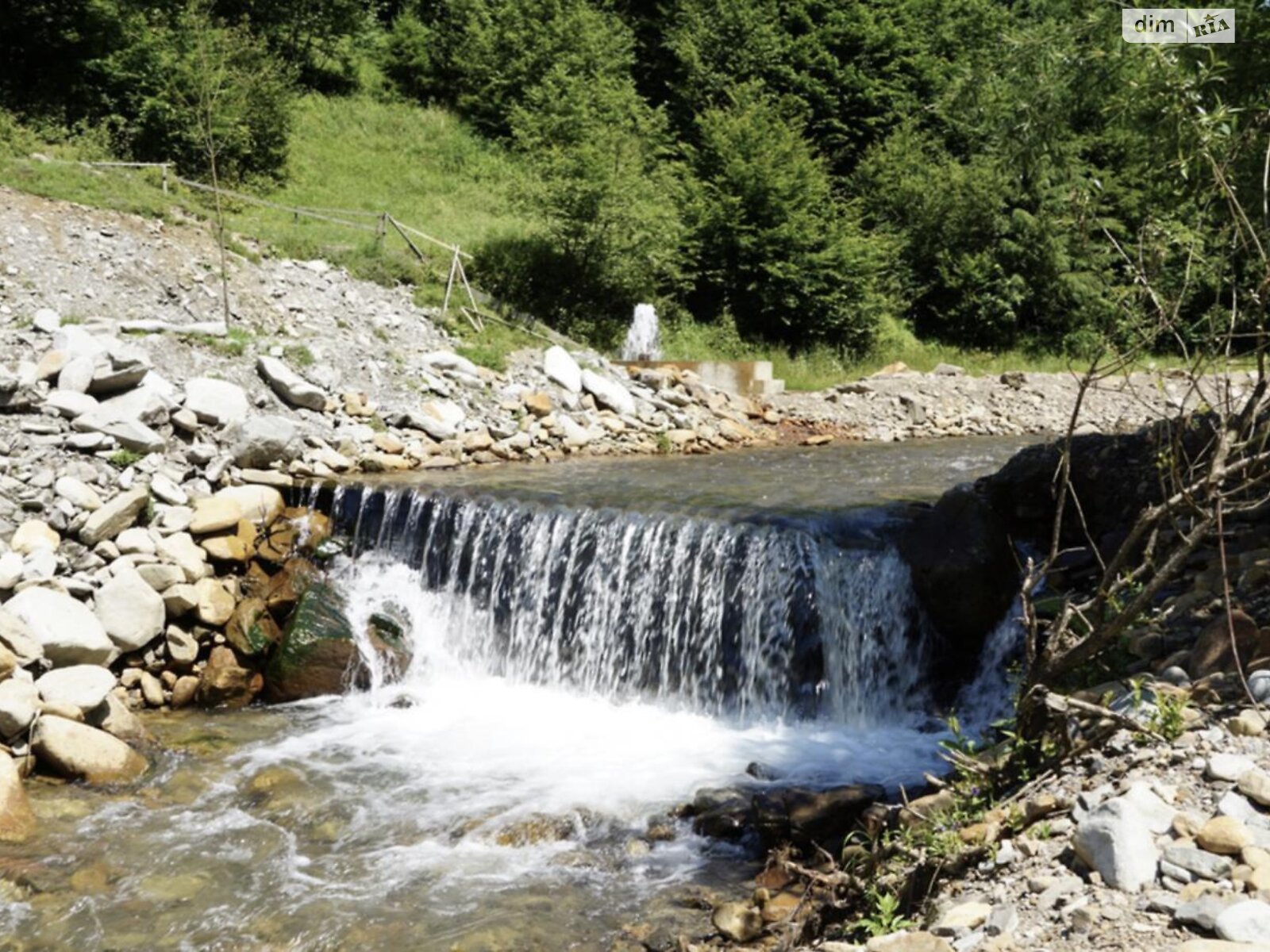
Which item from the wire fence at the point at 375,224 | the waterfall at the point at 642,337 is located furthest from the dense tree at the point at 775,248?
the wire fence at the point at 375,224

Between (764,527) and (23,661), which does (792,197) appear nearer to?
(764,527)

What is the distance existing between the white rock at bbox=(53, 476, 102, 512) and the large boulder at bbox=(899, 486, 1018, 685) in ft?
21.4

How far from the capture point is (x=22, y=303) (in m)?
11.4

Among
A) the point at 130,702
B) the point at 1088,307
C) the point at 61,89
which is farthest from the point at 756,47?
the point at 130,702

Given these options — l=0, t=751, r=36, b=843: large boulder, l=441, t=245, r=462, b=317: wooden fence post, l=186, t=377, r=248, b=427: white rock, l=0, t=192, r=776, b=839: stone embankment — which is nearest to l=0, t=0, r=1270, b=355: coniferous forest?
l=441, t=245, r=462, b=317: wooden fence post

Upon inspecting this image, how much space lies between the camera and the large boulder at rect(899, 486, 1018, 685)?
7129 millimetres

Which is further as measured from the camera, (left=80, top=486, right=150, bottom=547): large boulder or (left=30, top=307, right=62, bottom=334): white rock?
(left=30, top=307, right=62, bottom=334): white rock

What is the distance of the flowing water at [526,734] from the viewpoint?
4.76 meters

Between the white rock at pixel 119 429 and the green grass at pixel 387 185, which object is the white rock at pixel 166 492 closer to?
the white rock at pixel 119 429

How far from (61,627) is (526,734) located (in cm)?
326

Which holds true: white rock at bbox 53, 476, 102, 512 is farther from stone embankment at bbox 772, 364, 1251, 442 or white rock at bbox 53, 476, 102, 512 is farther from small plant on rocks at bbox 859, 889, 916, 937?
stone embankment at bbox 772, 364, 1251, 442

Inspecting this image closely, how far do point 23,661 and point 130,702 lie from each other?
0.90 m

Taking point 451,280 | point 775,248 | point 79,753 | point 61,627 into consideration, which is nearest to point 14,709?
point 79,753

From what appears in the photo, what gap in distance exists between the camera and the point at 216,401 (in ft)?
33.3
